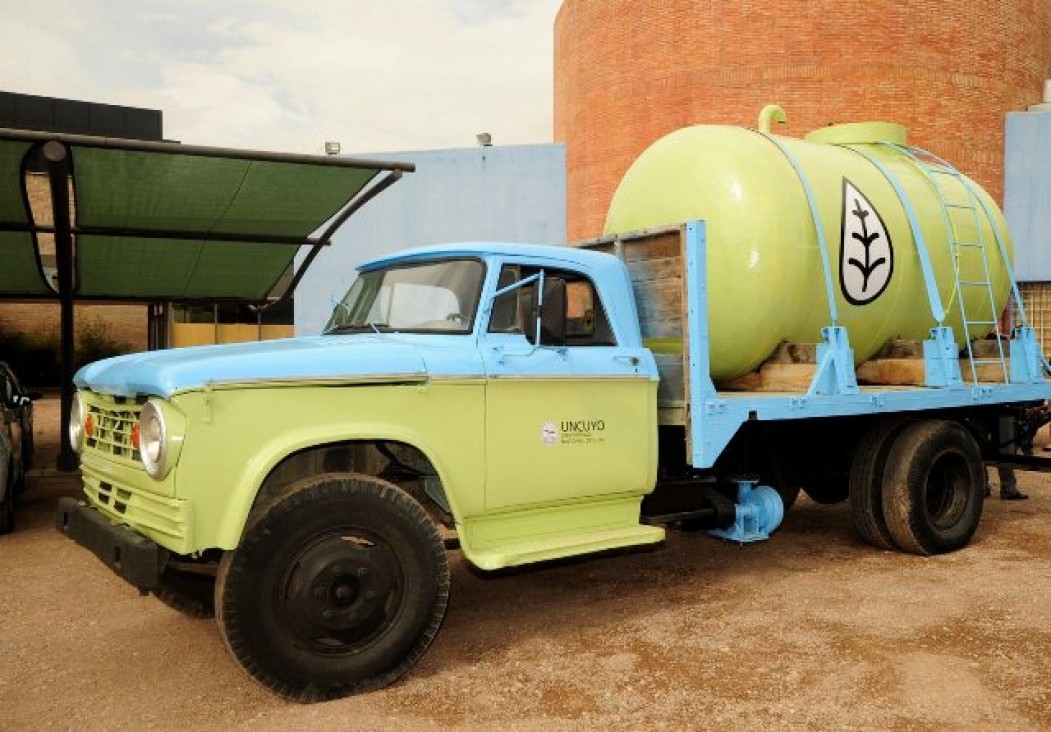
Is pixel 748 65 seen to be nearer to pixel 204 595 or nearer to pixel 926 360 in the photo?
pixel 926 360

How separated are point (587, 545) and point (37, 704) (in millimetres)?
2857

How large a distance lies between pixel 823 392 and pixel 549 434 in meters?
2.35

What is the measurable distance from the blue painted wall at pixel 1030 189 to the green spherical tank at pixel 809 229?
1209 centimetres

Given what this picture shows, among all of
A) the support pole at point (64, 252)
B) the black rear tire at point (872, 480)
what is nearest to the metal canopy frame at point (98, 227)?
the support pole at point (64, 252)

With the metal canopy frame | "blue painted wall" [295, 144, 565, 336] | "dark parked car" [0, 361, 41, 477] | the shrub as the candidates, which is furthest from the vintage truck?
the shrub

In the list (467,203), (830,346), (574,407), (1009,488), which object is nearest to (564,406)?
(574,407)

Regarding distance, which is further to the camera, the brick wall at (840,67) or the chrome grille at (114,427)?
the brick wall at (840,67)

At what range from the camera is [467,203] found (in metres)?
21.5

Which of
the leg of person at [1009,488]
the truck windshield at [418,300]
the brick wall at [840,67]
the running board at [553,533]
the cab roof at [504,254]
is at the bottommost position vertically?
the leg of person at [1009,488]

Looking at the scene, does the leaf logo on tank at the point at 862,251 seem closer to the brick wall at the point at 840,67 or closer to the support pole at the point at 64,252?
the support pole at the point at 64,252

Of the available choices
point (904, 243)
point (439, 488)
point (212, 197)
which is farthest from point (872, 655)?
point (212, 197)

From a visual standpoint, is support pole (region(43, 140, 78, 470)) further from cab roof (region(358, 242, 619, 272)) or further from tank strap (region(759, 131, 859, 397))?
tank strap (region(759, 131, 859, 397))

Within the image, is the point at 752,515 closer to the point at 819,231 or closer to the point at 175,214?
the point at 819,231

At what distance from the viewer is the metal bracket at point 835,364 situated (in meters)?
6.14
